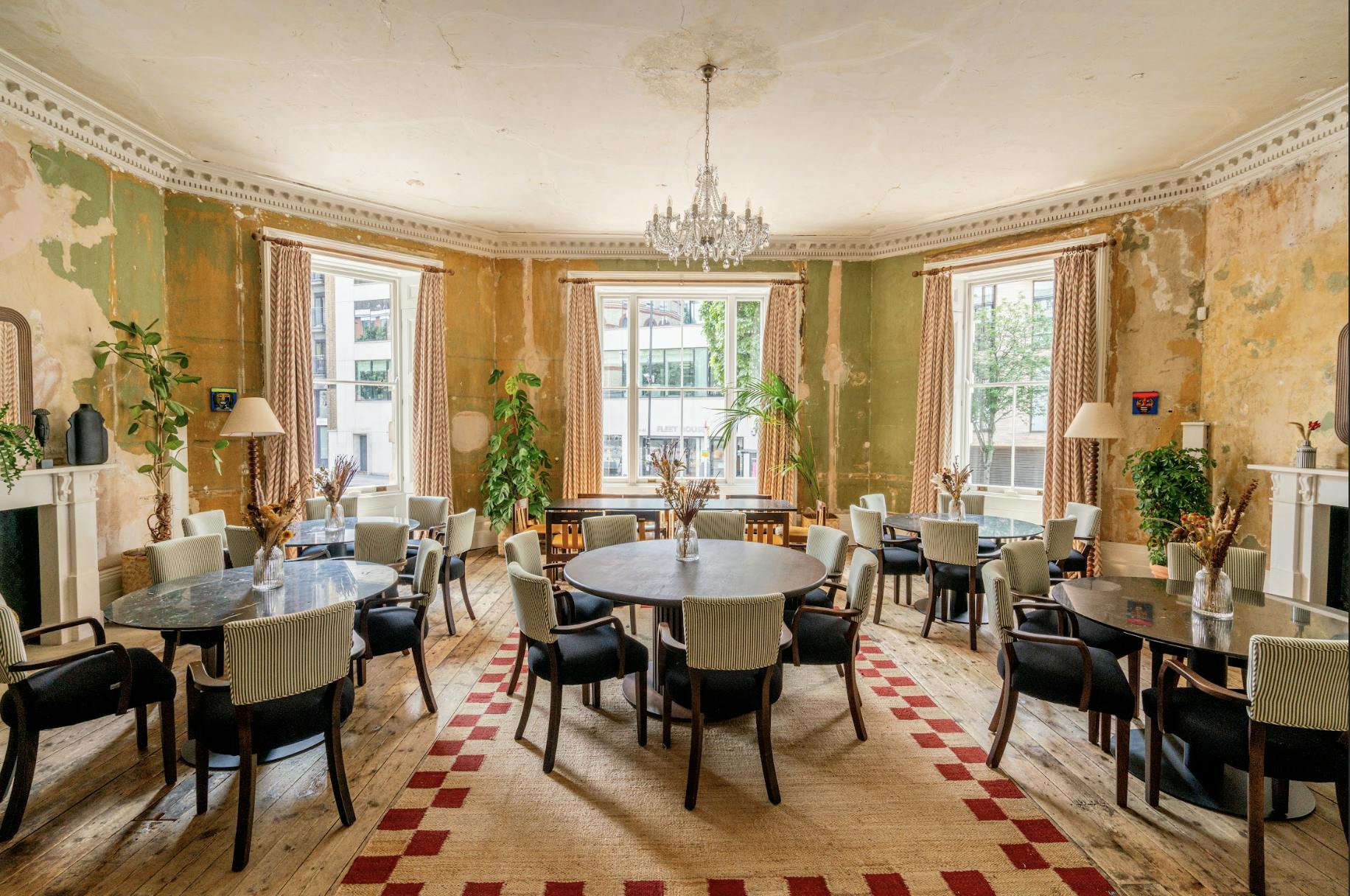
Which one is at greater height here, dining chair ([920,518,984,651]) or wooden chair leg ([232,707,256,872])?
dining chair ([920,518,984,651])

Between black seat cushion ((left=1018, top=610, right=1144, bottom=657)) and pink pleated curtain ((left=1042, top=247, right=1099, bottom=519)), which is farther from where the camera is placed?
pink pleated curtain ((left=1042, top=247, right=1099, bottom=519))

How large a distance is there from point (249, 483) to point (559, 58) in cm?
451

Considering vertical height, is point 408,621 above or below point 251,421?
below

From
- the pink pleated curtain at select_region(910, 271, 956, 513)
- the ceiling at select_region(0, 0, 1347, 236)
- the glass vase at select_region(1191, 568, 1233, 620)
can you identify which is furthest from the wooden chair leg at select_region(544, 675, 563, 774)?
the pink pleated curtain at select_region(910, 271, 956, 513)

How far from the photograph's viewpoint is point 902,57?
3.80 m

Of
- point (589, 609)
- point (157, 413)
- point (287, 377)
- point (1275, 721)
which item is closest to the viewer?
point (1275, 721)

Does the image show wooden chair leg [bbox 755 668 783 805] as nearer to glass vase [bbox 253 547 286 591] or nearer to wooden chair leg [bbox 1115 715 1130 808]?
wooden chair leg [bbox 1115 715 1130 808]

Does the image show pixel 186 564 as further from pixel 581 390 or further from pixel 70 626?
pixel 581 390

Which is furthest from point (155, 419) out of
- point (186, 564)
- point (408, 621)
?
point (408, 621)

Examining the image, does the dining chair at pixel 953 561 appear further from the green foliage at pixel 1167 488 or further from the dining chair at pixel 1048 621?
the green foliage at pixel 1167 488

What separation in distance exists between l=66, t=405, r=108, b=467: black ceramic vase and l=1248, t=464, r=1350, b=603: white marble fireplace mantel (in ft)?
25.9

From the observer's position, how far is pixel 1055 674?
2934 mm

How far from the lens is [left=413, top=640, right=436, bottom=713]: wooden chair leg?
3.51 meters

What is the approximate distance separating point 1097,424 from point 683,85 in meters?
4.08
